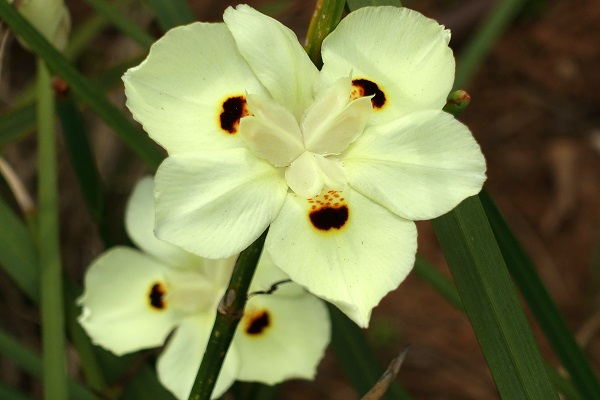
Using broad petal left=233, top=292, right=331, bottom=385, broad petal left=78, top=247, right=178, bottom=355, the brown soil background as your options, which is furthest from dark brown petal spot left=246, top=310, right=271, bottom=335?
the brown soil background

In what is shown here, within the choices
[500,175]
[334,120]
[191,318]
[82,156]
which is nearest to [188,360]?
[191,318]

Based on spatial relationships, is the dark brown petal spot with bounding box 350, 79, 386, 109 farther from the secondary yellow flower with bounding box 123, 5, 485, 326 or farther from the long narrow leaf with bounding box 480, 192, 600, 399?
the long narrow leaf with bounding box 480, 192, 600, 399

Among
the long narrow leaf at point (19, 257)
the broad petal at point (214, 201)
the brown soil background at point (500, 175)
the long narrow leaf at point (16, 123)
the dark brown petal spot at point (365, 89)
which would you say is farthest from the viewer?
the brown soil background at point (500, 175)

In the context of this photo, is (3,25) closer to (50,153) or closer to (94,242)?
(50,153)

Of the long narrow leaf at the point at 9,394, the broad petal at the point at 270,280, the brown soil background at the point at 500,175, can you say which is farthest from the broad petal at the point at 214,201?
the brown soil background at the point at 500,175

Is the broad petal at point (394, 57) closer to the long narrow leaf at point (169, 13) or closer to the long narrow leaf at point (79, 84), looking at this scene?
the long narrow leaf at point (79, 84)

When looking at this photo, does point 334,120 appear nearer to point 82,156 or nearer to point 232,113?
point 232,113
